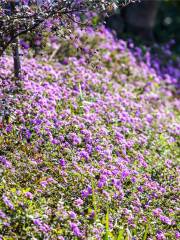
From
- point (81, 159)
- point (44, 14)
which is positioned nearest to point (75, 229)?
point (81, 159)

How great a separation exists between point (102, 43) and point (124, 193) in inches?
225

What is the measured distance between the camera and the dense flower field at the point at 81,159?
5805 mm

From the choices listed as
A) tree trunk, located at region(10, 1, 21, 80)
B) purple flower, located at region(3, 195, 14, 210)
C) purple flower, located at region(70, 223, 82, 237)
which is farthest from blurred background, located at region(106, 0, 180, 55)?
purple flower, located at region(3, 195, 14, 210)

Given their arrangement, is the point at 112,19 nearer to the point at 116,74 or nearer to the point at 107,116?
the point at 116,74

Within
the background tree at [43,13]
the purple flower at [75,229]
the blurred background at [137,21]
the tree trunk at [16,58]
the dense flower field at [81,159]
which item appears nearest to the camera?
the purple flower at [75,229]

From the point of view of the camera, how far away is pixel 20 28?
6762 millimetres

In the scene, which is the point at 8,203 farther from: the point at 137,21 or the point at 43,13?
the point at 137,21

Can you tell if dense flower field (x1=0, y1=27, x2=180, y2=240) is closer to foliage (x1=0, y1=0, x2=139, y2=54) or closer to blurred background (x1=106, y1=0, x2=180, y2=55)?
foliage (x1=0, y1=0, x2=139, y2=54)

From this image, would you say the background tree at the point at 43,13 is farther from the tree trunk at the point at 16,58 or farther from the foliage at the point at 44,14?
the tree trunk at the point at 16,58

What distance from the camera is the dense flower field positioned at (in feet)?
19.0

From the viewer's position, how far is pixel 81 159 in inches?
270

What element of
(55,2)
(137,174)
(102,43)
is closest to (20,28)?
(55,2)

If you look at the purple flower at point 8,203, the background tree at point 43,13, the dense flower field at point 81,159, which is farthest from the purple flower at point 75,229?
the background tree at point 43,13

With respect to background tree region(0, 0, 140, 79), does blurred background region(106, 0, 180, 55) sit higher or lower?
lower
